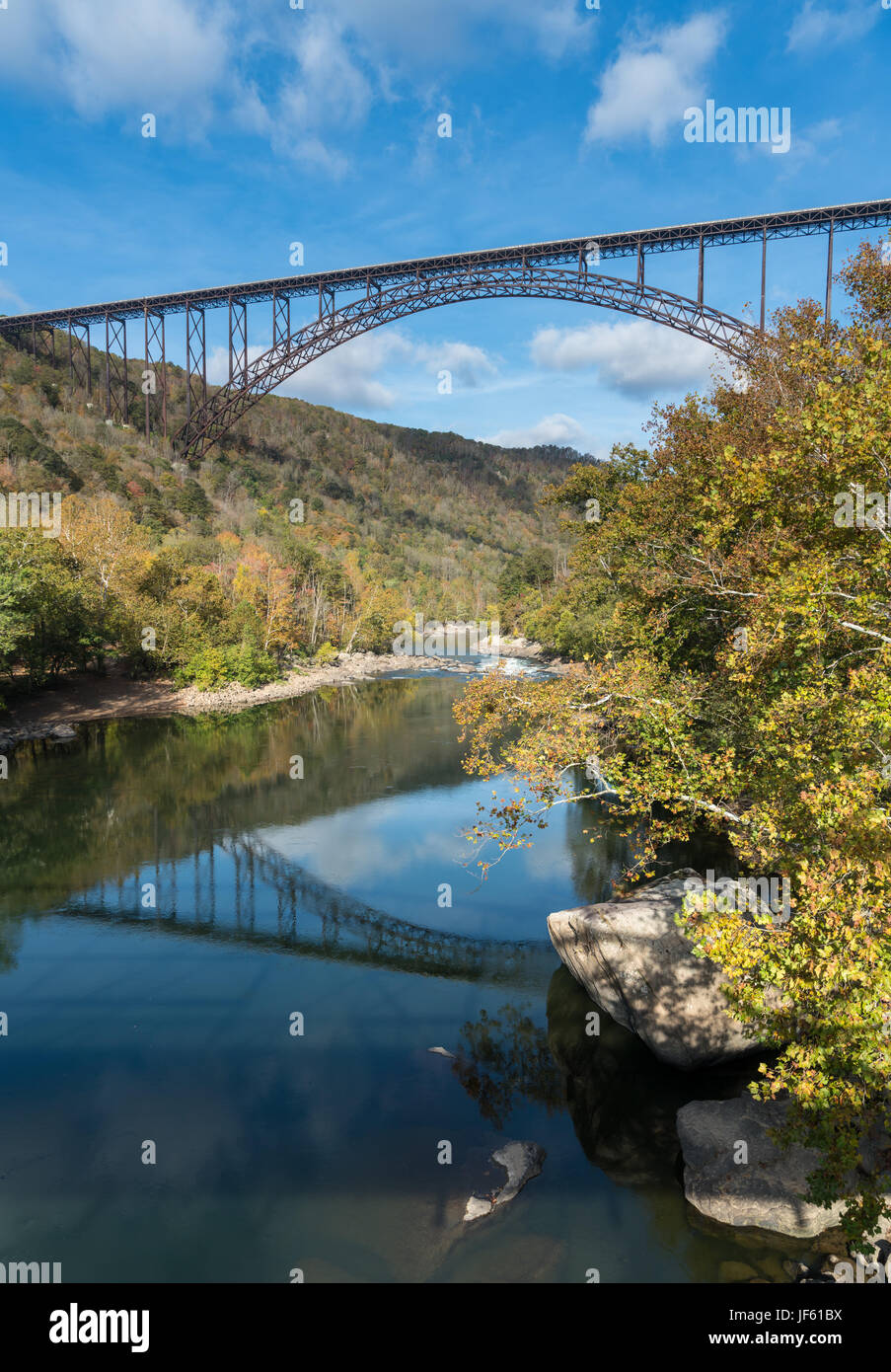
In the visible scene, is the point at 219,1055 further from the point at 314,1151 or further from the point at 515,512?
the point at 515,512

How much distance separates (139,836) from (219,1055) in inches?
377

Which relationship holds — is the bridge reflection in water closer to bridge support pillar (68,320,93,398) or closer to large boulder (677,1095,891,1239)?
large boulder (677,1095,891,1239)

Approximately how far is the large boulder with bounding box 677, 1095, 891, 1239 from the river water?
27 centimetres

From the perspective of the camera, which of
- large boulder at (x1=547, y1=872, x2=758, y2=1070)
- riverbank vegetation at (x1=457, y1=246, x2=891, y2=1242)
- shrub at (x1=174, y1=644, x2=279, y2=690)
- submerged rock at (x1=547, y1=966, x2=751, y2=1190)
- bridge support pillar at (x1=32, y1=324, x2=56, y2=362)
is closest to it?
riverbank vegetation at (x1=457, y1=246, x2=891, y2=1242)

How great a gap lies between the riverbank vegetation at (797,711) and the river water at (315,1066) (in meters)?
2.24

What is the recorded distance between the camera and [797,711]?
7.46 m

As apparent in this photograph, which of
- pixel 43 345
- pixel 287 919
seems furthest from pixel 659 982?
pixel 43 345

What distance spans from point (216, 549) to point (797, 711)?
46.7 meters

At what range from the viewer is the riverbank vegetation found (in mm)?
5141

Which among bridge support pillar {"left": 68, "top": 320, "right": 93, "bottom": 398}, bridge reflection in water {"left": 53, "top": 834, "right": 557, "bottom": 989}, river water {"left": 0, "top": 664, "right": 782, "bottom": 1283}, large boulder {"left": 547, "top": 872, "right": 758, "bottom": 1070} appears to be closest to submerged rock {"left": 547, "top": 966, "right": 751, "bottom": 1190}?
river water {"left": 0, "top": 664, "right": 782, "bottom": 1283}

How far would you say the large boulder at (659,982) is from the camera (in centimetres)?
915

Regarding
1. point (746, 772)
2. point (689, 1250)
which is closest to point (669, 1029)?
point (689, 1250)

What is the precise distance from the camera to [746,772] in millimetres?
8391

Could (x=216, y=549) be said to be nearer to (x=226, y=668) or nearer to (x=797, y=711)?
(x=226, y=668)
